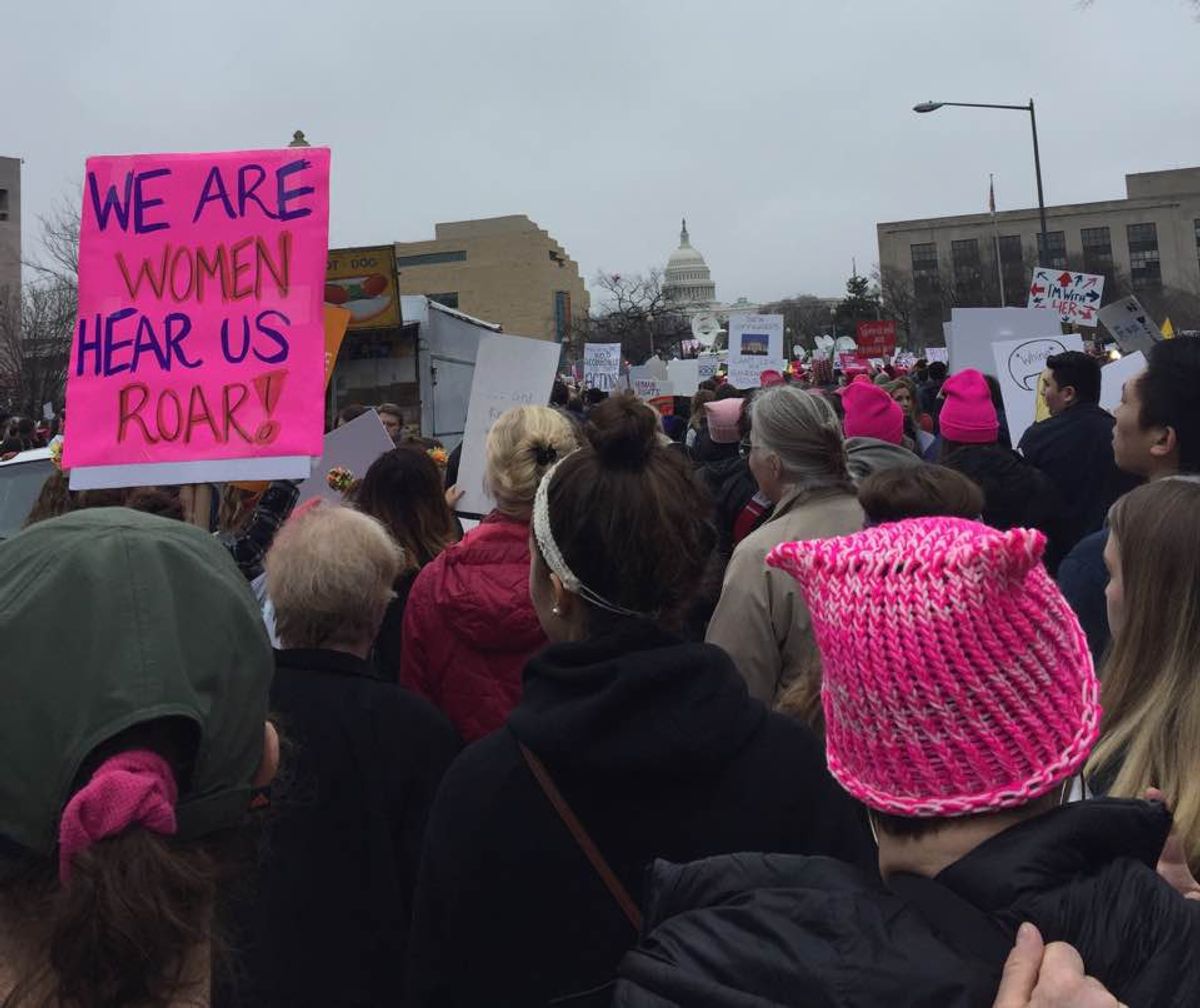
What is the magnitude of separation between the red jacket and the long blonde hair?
61.7 inches

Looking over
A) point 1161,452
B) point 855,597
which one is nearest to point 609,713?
point 855,597

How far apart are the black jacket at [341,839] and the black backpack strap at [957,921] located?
1.65m

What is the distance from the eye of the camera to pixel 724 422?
24.2 feet

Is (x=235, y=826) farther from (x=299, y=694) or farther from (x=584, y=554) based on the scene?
(x=299, y=694)

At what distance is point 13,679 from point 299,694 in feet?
5.45

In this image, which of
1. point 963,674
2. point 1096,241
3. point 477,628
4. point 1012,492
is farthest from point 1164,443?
point 1096,241

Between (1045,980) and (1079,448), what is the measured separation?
5.51 metres

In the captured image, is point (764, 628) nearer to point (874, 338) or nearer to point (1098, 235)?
point (874, 338)

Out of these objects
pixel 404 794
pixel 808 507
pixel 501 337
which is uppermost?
pixel 501 337

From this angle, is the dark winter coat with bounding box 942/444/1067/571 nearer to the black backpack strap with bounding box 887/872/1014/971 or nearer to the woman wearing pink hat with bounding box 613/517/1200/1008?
the woman wearing pink hat with bounding box 613/517/1200/1008

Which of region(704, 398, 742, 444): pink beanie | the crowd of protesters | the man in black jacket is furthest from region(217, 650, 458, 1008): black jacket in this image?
region(704, 398, 742, 444): pink beanie

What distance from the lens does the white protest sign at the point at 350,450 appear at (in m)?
5.19

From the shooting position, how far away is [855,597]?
4.71ft

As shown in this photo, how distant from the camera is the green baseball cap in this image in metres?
1.19
